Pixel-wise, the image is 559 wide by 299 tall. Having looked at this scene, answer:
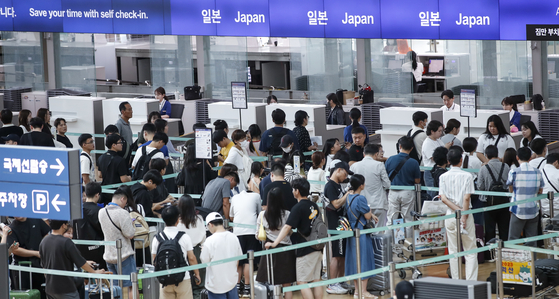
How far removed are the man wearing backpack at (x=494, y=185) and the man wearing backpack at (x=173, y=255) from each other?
3.52m

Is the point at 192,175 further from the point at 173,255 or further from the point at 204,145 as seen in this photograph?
the point at 173,255

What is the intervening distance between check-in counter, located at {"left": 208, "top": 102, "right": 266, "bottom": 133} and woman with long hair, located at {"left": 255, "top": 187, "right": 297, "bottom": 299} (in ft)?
22.9

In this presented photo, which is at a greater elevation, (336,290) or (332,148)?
(332,148)

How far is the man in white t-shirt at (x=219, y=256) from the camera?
21.9ft

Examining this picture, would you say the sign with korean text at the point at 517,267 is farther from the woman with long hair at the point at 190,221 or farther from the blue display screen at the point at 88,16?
the blue display screen at the point at 88,16

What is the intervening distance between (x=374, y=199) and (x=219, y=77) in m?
8.62

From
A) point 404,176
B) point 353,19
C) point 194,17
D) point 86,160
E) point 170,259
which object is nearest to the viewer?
point 170,259

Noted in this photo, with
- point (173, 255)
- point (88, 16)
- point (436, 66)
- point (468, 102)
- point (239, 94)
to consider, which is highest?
point (88, 16)

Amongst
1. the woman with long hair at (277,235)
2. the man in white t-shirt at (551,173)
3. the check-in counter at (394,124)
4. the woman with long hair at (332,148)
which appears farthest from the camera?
the check-in counter at (394,124)

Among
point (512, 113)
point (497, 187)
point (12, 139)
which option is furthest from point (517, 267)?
point (12, 139)

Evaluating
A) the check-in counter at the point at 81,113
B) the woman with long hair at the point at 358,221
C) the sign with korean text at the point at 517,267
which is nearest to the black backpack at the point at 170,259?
the woman with long hair at the point at 358,221

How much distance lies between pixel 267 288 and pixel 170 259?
0.90 m

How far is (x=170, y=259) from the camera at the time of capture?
6.62 metres

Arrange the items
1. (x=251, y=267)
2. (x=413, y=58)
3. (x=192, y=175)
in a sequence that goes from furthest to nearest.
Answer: (x=413, y=58) < (x=192, y=175) < (x=251, y=267)
